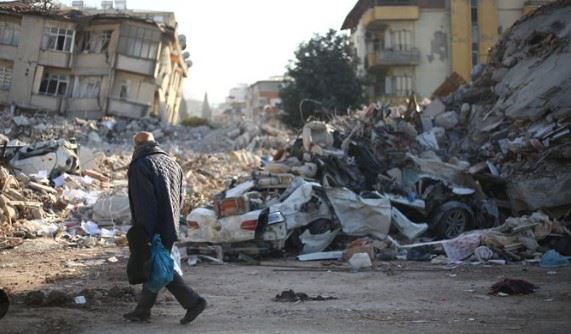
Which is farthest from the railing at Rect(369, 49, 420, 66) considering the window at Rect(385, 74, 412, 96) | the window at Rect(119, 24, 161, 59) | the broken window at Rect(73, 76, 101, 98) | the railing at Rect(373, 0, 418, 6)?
the broken window at Rect(73, 76, 101, 98)

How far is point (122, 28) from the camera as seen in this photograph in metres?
→ 52.1

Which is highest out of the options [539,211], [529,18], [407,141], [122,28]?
[122,28]

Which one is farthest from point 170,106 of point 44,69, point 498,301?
point 498,301

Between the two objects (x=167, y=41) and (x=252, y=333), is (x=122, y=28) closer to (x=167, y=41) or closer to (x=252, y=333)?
(x=167, y=41)

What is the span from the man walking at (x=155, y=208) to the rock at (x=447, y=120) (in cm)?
1244

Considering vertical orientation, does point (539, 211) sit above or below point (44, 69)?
below

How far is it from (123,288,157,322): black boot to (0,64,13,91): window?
166ft

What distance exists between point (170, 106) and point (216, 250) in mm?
55001

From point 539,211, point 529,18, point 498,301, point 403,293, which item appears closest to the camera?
point 498,301

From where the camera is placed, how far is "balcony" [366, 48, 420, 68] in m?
56.2

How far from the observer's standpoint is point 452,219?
41.4 ft

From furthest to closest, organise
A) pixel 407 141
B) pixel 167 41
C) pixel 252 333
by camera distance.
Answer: pixel 167 41, pixel 407 141, pixel 252 333

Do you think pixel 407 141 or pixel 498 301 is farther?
pixel 407 141

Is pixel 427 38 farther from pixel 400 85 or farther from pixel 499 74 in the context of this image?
pixel 499 74
